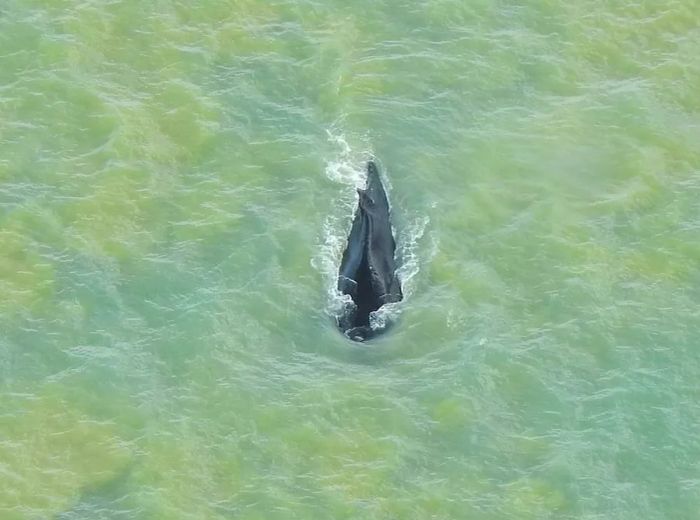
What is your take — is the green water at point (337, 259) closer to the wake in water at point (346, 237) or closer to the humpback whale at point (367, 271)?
the wake in water at point (346, 237)

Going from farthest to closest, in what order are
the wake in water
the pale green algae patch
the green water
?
1. the wake in water
2. the green water
3. the pale green algae patch

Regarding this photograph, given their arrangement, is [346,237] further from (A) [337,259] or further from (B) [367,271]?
(B) [367,271]

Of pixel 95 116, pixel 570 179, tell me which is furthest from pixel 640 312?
pixel 95 116

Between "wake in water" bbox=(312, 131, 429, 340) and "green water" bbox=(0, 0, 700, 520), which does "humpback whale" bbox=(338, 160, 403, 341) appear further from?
"green water" bbox=(0, 0, 700, 520)

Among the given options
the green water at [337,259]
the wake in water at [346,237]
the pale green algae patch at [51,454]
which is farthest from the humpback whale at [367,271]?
the pale green algae patch at [51,454]

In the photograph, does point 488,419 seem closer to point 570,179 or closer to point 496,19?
point 570,179

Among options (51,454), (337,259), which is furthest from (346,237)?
(51,454)

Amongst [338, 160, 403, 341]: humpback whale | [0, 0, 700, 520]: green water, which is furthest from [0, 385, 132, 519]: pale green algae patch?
[338, 160, 403, 341]: humpback whale
